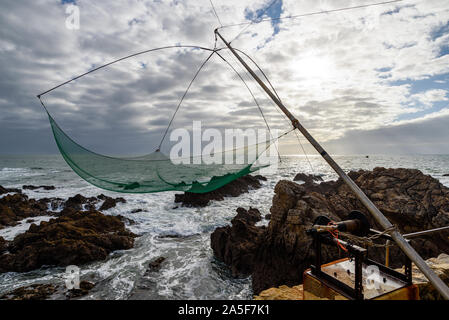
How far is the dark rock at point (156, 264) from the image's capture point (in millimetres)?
8670

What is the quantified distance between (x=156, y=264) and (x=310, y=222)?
615 cm

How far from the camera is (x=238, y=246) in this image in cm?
884

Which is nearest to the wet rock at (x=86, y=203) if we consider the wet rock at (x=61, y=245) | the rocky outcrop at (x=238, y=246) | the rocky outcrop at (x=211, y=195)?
the rocky outcrop at (x=211, y=195)

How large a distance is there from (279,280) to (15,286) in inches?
343

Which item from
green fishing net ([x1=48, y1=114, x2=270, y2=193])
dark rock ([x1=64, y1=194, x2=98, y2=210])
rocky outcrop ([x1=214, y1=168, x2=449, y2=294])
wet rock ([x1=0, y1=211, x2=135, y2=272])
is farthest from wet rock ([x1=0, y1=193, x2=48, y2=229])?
rocky outcrop ([x1=214, y1=168, x2=449, y2=294])

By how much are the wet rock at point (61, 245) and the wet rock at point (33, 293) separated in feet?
4.70

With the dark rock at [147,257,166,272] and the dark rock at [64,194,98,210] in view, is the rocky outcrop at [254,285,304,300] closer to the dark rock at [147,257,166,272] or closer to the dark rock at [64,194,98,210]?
the dark rock at [147,257,166,272]

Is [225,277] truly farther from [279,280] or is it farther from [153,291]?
[153,291]

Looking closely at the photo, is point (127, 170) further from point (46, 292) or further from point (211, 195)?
point (211, 195)

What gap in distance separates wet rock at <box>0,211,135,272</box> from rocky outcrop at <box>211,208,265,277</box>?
4411 mm

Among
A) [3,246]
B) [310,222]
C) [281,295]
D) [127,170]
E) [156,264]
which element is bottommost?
[156,264]

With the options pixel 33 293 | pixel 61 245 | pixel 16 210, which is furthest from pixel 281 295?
pixel 16 210

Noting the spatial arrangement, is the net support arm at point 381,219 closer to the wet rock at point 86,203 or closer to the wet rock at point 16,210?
the wet rock at point 16,210

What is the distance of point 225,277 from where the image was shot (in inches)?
322
